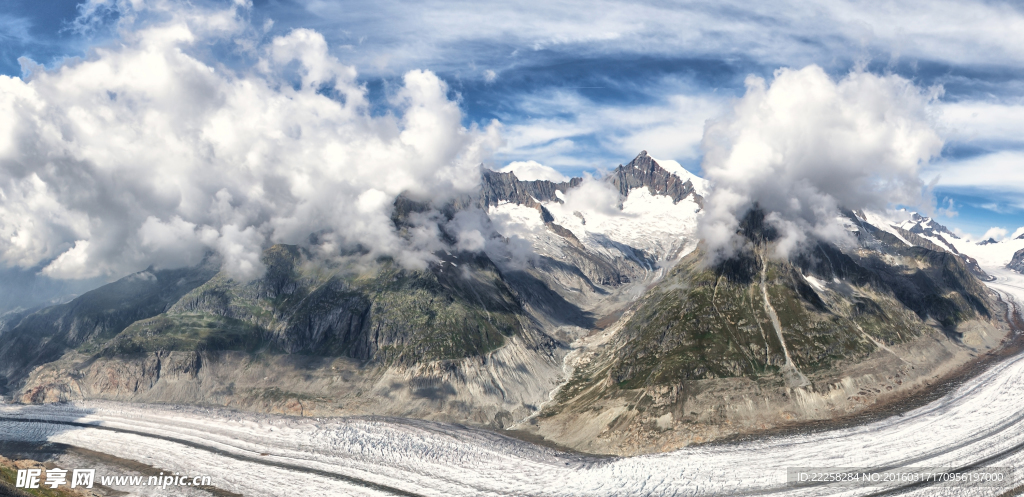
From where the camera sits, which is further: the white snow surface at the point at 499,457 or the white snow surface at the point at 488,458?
the white snow surface at the point at 499,457

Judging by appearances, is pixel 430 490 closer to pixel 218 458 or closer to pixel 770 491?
pixel 218 458

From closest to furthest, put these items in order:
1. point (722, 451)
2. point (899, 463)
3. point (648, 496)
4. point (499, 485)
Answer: point (648, 496), point (499, 485), point (899, 463), point (722, 451)

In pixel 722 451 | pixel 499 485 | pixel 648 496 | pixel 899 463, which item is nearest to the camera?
pixel 648 496

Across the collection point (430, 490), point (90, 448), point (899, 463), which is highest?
point (899, 463)

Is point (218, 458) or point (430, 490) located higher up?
point (430, 490)

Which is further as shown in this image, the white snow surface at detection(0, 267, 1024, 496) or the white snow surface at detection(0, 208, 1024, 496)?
the white snow surface at detection(0, 267, 1024, 496)

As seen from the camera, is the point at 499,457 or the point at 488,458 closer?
the point at 488,458

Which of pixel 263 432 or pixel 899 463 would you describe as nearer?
pixel 899 463

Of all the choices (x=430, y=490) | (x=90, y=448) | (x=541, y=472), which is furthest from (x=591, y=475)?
(x=90, y=448)
